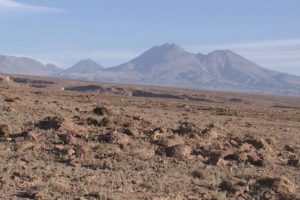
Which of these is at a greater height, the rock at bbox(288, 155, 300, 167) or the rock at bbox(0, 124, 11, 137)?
the rock at bbox(0, 124, 11, 137)

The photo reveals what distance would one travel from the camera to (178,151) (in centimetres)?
2159

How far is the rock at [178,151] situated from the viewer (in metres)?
21.5

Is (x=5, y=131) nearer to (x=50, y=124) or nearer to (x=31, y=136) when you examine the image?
(x=31, y=136)

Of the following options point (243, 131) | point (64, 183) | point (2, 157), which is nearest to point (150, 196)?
point (64, 183)

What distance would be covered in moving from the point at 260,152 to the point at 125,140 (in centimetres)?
526

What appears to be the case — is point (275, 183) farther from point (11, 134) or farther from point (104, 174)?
point (11, 134)

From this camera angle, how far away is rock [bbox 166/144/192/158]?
2150cm

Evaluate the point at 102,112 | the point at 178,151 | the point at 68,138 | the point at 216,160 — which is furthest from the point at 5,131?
the point at 102,112

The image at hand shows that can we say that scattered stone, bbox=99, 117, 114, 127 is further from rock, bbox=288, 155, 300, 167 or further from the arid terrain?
rock, bbox=288, 155, 300, 167

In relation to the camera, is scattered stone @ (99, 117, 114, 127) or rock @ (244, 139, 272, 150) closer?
rock @ (244, 139, 272, 150)

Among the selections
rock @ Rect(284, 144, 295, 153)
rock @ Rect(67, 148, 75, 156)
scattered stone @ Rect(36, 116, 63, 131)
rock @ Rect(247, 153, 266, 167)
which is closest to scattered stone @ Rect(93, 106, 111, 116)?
scattered stone @ Rect(36, 116, 63, 131)

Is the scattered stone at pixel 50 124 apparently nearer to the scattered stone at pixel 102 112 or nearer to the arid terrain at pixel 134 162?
the arid terrain at pixel 134 162

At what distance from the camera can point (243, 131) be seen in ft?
109

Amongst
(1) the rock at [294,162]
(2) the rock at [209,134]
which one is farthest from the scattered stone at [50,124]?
(1) the rock at [294,162]
